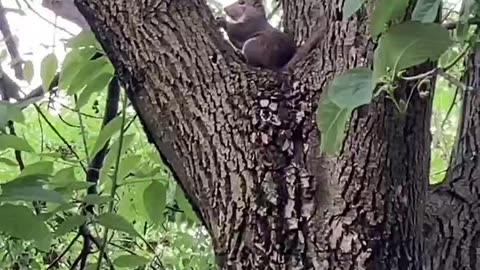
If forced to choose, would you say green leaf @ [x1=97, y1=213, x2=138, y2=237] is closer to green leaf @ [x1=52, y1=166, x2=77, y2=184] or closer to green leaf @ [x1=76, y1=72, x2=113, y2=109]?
green leaf @ [x1=52, y1=166, x2=77, y2=184]

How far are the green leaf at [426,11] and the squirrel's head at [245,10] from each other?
981 mm

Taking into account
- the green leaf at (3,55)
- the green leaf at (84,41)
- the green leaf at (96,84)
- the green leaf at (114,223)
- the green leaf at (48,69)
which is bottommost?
the green leaf at (114,223)

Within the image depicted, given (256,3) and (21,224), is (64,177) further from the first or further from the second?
(256,3)


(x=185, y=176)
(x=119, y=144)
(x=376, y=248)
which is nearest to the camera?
(x=376, y=248)

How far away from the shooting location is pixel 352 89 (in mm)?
569

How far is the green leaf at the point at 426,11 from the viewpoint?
0.56 m

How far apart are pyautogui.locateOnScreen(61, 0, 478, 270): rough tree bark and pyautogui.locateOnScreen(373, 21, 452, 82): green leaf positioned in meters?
0.34

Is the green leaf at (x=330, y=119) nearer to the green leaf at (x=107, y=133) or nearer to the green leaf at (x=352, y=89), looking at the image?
the green leaf at (x=352, y=89)

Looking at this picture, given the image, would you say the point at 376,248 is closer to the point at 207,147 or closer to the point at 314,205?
the point at 314,205

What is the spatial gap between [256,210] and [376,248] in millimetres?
144

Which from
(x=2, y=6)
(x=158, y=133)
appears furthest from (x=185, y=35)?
(x=2, y=6)

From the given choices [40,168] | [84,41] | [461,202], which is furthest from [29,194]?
[461,202]

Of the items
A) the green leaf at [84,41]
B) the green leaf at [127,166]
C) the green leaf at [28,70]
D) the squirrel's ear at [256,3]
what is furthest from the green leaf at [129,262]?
the squirrel's ear at [256,3]

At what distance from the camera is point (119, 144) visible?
1.24 m
